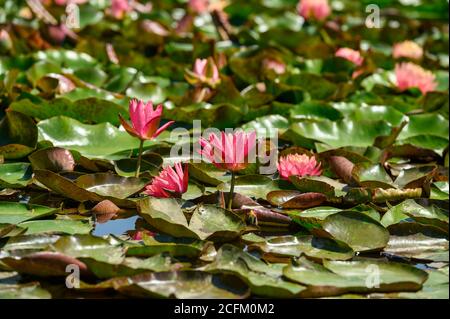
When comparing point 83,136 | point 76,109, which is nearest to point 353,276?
point 83,136

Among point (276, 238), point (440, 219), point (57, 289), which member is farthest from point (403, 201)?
point (57, 289)

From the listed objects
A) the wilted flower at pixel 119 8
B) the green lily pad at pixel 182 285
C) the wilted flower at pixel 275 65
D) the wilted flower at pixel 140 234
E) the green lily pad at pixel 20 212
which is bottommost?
the green lily pad at pixel 182 285

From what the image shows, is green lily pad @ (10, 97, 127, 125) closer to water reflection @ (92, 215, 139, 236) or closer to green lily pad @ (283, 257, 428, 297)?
water reflection @ (92, 215, 139, 236)

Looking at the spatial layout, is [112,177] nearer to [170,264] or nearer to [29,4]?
Result: [170,264]

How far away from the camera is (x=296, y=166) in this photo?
3037mm

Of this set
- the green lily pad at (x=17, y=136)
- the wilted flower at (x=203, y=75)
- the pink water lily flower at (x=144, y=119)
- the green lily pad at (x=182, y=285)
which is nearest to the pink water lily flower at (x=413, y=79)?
the wilted flower at (x=203, y=75)

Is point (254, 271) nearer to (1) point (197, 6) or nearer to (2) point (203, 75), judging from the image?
(2) point (203, 75)

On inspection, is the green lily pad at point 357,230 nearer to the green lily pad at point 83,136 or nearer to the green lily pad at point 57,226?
the green lily pad at point 57,226

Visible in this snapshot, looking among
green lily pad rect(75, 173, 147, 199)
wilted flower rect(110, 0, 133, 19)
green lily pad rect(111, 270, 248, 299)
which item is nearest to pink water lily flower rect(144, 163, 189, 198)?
green lily pad rect(75, 173, 147, 199)

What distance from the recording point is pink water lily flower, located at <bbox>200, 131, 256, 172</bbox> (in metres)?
2.62

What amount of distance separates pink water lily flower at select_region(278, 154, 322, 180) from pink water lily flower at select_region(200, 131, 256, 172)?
382 millimetres

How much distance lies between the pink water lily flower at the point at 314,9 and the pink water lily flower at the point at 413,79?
163 cm

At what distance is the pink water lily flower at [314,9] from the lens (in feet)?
19.4

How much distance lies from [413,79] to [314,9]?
1754mm
